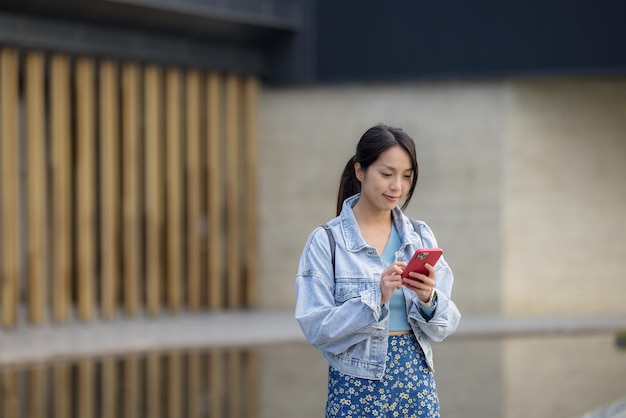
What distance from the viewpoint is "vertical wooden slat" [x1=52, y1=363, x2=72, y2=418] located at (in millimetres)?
8794

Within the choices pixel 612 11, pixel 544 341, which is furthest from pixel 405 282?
pixel 612 11

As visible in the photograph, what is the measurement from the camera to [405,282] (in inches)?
134

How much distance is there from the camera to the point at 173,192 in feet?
47.7

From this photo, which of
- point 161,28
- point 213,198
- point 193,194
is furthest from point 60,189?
point 161,28

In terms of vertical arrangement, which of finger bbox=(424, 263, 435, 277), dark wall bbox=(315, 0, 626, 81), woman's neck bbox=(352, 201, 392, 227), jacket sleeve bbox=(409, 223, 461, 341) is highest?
dark wall bbox=(315, 0, 626, 81)

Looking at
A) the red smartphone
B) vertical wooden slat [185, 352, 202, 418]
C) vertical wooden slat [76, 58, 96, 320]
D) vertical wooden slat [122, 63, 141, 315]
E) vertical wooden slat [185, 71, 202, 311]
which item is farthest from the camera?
vertical wooden slat [185, 71, 202, 311]

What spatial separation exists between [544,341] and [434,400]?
370 inches

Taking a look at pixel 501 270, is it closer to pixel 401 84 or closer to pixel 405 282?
pixel 401 84

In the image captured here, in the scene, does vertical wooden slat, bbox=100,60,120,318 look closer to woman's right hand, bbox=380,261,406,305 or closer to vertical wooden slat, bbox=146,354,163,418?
vertical wooden slat, bbox=146,354,163,418

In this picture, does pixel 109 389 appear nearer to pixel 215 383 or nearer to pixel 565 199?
pixel 215 383

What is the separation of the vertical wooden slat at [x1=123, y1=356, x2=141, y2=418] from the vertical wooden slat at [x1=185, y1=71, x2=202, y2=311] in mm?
3255

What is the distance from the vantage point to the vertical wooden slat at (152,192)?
46.9 ft

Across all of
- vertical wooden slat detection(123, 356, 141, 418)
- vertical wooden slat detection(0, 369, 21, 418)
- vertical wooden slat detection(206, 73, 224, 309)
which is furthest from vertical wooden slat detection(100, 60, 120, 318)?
vertical wooden slat detection(0, 369, 21, 418)

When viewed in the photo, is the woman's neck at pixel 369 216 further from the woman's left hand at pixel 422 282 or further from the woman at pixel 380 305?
the woman's left hand at pixel 422 282
